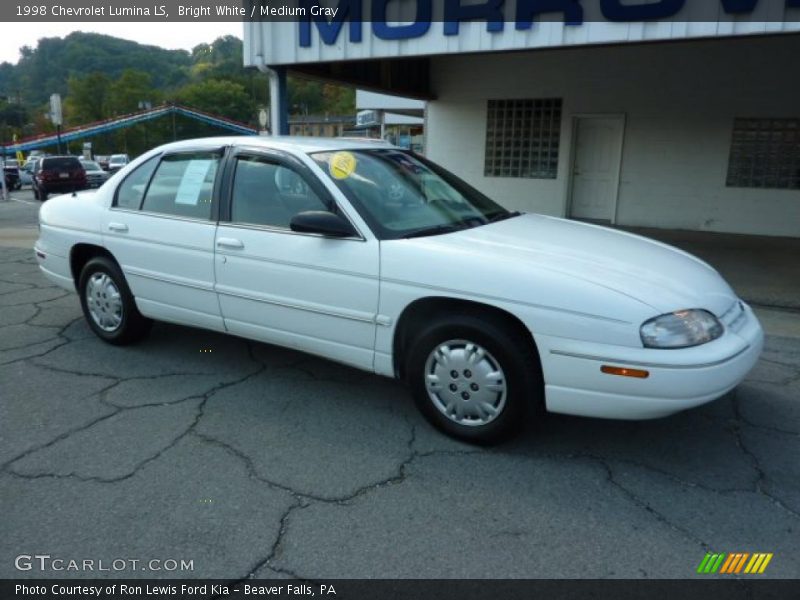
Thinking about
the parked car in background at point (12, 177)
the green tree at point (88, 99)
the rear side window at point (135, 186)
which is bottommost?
the parked car in background at point (12, 177)

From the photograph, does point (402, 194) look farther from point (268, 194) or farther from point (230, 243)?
point (230, 243)

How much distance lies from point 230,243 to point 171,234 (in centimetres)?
57

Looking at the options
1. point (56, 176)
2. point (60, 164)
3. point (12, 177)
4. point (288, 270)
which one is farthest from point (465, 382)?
point (12, 177)

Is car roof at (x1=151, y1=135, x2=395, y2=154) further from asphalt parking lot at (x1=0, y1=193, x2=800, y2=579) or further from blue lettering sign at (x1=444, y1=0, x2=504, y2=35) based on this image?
blue lettering sign at (x1=444, y1=0, x2=504, y2=35)

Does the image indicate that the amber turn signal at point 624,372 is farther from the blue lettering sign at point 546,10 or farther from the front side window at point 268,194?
the blue lettering sign at point 546,10

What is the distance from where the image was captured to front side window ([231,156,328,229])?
375 centimetres

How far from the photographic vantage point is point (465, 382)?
3.17 metres

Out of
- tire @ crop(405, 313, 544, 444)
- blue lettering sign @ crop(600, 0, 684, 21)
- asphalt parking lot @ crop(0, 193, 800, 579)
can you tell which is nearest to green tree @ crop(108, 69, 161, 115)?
blue lettering sign @ crop(600, 0, 684, 21)

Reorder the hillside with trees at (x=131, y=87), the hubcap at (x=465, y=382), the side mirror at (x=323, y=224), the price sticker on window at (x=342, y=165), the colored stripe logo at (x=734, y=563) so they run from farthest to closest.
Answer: the hillside with trees at (x=131, y=87)
the price sticker on window at (x=342, y=165)
the side mirror at (x=323, y=224)
the hubcap at (x=465, y=382)
the colored stripe logo at (x=734, y=563)

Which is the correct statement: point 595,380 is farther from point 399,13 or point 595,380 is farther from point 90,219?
point 399,13

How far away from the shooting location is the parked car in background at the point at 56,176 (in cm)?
2203

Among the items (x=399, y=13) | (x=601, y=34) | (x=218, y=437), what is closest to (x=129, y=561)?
(x=218, y=437)

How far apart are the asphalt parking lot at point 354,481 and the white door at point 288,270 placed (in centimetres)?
46

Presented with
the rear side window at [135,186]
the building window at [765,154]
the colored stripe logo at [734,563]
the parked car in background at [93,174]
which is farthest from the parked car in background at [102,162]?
the colored stripe logo at [734,563]
